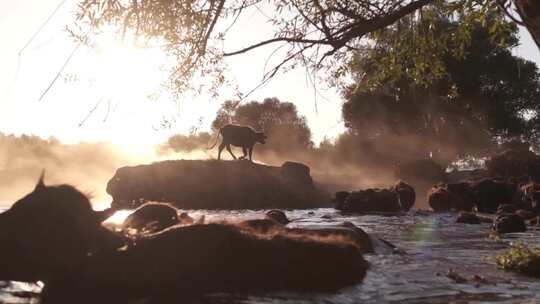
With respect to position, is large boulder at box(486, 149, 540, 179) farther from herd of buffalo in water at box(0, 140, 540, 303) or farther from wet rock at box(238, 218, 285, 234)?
herd of buffalo in water at box(0, 140, 540, 303)

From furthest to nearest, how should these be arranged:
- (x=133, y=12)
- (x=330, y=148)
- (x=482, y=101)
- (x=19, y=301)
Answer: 1. (x=330, y=148)
2. (x=482, y=101)
3. (x=133, y=12)
4. (x=19, y=301)

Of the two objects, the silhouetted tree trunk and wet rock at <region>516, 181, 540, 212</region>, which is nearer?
the silhouetted tree trunk

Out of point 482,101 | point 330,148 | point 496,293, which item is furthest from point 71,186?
point 330,148

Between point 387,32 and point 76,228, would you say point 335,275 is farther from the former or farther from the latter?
point 387,32

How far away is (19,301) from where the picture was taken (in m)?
4.71

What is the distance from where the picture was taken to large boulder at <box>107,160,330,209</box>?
3219cm

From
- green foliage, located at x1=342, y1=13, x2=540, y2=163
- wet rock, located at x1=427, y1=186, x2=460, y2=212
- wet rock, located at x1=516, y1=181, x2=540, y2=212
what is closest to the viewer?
wet rock, located at x1=516, y1=181, x2=540, y2=212

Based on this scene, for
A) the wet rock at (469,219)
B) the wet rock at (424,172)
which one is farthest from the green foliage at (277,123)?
the wet rock at (469,219)

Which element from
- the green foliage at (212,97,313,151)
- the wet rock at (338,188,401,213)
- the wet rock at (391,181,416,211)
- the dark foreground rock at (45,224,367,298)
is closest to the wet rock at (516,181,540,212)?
the wet rock at (391,181,416,211)

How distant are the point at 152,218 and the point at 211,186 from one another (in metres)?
25.5

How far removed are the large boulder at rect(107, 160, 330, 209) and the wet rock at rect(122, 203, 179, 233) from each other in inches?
946

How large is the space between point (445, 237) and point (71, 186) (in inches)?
370

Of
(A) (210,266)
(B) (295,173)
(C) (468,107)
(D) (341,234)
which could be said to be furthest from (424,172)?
(A) (210,266)

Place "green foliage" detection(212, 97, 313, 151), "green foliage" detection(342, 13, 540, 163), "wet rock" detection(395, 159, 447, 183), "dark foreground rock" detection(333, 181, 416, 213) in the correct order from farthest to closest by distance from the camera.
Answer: "green foliage" detection(212, 97, 313, 151) < "green foliage" detection(342, 13, 540, 163) < "wet rock" detection(395, 159, 447, 183) < "dark foreground rock" detection(333, 181, 416, 213)
